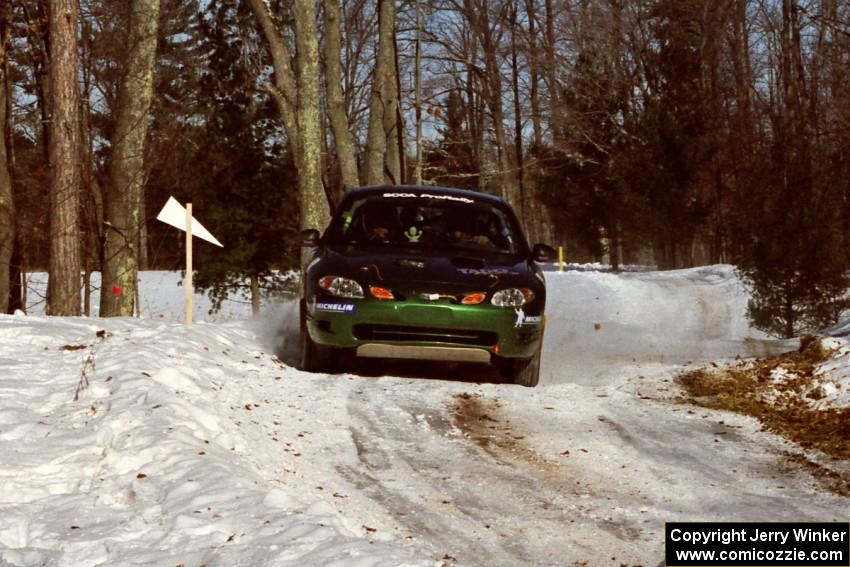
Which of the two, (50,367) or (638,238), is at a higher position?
(638,238)

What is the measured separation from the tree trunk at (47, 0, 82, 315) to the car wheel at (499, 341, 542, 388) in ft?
21.9

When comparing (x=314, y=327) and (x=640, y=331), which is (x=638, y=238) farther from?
(x=314, y=327)

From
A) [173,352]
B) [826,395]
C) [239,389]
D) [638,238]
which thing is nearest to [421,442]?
→ [239,389]

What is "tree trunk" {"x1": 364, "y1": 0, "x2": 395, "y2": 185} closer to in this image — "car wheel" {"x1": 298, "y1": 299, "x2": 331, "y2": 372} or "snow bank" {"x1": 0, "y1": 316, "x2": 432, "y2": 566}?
"car wheel" {"x1": 298, "y1": 299, "x2": 331, "y2": 372}

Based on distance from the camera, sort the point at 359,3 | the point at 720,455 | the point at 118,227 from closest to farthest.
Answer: the point at 720,455 < the point at 118,227 < the point at 359,3

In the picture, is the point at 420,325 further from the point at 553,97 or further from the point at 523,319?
the point at 553,97

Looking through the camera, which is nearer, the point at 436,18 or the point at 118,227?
the point at 118,227

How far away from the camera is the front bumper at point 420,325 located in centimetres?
830

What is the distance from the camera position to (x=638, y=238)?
1443 inches

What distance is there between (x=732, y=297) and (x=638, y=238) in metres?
12.9

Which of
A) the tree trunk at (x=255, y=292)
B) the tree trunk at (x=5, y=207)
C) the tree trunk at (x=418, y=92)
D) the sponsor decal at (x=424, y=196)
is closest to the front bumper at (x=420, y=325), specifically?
the sponsor decal at (x=424, y=196)

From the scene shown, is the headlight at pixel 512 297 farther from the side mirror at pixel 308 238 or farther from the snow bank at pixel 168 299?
the snow bank at pixel 168 299

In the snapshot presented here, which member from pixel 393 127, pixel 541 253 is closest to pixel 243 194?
pixel 393 127

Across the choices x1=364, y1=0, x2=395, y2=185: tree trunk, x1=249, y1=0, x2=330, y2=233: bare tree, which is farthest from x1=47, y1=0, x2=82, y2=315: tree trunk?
x1=364, y1=0, x2=395, y2=185: tree trunk
